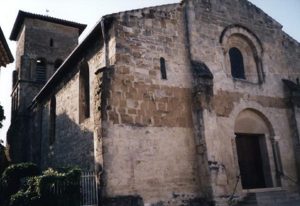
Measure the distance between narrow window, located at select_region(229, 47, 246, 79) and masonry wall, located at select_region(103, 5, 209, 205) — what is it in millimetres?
2605

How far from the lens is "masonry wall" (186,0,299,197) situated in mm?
11289

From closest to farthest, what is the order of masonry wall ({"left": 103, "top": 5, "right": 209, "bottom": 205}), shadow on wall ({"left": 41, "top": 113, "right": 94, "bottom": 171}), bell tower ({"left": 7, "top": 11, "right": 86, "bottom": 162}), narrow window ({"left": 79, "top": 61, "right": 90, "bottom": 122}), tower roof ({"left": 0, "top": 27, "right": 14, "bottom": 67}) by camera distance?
masonry wall ({"left": 103, "top": 5, "right": 209, "bottom": 205}) < tower roof ({"left": 0, "top": 27, "right": 14, "bottom": 67}) < shadow on wall ({"left": 41, "top": 113, "right": 94, "bottom": 171}) < narrow window ({"left": 79, "top": 61, "right": 90, "bottom": 122}) < bell tower ({"left": 7, "top": 11, "right": 86, "bottom": 162})

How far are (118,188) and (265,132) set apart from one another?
6931 millimetres

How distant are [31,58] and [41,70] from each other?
3.61ft

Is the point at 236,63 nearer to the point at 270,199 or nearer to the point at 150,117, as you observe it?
the point at 150,117

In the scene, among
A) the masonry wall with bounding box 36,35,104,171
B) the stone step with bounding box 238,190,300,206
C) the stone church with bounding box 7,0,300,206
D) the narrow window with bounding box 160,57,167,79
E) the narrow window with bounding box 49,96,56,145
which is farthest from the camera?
the narrow window with bounding box 49,96,56,145

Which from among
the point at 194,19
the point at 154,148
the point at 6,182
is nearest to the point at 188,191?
the point at 154,148

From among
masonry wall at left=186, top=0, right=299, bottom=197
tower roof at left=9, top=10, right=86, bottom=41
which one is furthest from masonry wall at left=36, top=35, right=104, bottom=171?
tower roof at left=9, top=10, right=86, bottom=41

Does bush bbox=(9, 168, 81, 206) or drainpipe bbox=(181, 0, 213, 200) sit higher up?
drainpipe bbox=(181, 0, 213, 200)

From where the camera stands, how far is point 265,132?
13312 mm

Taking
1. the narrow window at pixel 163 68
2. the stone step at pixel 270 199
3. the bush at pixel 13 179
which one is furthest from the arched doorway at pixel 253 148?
the bush at pixel 13 179

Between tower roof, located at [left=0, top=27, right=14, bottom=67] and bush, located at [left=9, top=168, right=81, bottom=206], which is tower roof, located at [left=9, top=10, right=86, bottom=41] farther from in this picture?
bush, located at [left=9, top=168, right=81, bottom=206]

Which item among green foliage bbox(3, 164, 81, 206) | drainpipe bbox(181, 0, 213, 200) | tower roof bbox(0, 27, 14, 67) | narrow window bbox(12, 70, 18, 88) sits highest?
narrow window bbox(12, 70, 18, 88)

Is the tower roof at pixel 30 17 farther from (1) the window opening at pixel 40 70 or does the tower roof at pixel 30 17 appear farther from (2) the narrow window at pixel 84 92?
(2) the narrow window at pixel 84 92
